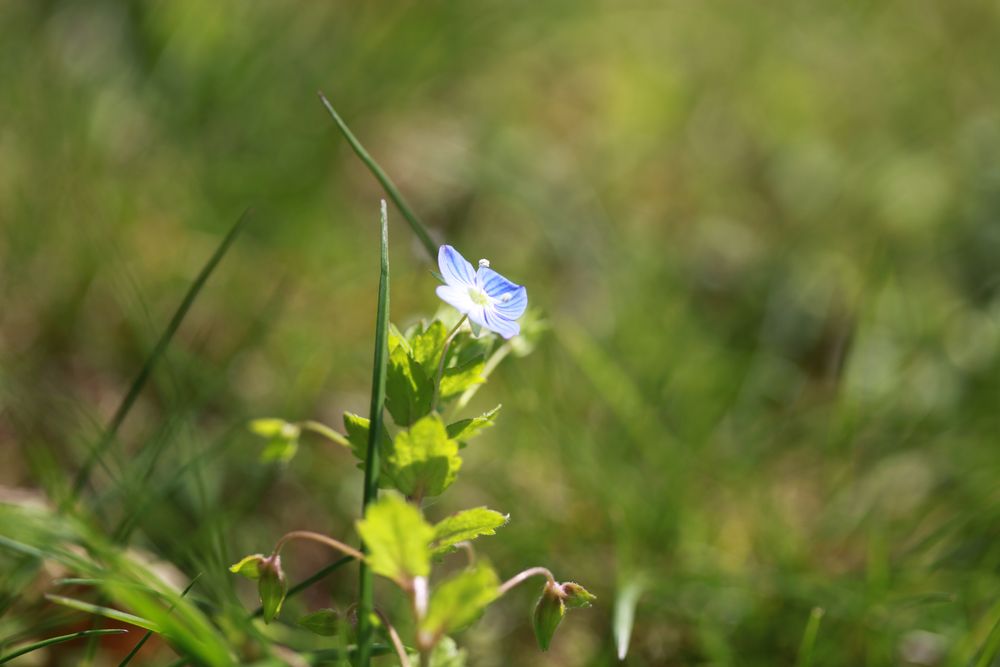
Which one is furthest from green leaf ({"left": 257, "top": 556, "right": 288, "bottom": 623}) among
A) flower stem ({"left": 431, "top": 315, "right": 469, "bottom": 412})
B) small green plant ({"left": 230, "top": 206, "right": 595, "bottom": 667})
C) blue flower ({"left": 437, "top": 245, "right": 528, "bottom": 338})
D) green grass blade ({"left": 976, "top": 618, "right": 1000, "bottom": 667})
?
green grass blade ({"left": 976, "top": 618, "right": 1000, "bottom": 667})

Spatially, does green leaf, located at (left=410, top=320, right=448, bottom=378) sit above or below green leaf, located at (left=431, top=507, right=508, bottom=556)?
above

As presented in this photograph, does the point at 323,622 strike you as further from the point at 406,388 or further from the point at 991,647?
the point at 991,647

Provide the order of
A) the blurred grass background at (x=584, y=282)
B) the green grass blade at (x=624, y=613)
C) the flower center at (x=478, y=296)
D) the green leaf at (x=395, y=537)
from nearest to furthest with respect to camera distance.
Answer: the green leaf at (x=395, y=537) < the flower center at (x=478, y=296) < the green grass blade at (x=624, y=613) < the blurred grass background at (x=584, y=282)

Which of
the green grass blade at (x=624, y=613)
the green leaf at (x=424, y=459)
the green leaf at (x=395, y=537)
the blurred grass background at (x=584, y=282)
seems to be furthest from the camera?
the blurred grass background at (x=584, y=282)

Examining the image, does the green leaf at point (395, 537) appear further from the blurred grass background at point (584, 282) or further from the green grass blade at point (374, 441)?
the blurred grass background at point (584, 282)

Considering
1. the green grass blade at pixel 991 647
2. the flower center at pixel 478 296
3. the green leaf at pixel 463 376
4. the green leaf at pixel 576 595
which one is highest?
the flower center at pixel 478 296

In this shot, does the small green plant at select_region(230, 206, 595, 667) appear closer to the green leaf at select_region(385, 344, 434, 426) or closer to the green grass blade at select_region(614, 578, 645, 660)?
the green leaf at select_region(385, 344, 434, 426)

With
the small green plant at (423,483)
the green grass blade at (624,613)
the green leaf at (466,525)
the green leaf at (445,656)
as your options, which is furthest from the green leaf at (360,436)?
the green grass blade at (624,613)

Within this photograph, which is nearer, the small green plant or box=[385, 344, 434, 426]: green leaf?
the small green plant
